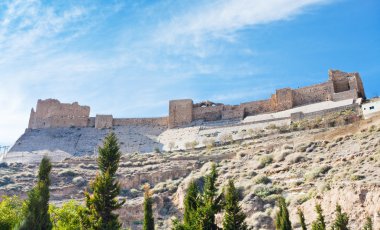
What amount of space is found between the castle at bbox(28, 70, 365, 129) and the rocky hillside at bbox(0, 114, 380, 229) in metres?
8.69

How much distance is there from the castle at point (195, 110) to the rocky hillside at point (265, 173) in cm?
869

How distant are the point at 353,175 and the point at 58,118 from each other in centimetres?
5091

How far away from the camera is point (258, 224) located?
28641 millimetres

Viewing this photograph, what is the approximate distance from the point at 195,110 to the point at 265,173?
103 feet

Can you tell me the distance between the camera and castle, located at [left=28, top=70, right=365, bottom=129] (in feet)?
190

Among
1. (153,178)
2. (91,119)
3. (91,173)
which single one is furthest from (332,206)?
(91,119)

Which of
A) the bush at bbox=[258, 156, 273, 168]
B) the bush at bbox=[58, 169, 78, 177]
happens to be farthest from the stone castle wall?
the bush at bbox=[58, 169, 78, 177]

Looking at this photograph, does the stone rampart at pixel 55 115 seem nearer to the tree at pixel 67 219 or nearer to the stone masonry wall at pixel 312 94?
the stone masonry wall at pixel 312 94

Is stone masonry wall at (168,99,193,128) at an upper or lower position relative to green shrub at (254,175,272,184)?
upper

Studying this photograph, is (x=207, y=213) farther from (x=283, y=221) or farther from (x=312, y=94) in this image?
(x=312, y=94)

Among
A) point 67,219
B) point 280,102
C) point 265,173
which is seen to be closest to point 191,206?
point 67,219

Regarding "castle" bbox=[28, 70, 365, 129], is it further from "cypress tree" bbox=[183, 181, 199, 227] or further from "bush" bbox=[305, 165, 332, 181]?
"cypress tree" bbox=[183, 181, 199, 227]

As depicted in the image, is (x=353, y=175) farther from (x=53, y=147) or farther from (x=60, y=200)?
(x=53, y=147)

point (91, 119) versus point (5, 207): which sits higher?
point (91, 119)
